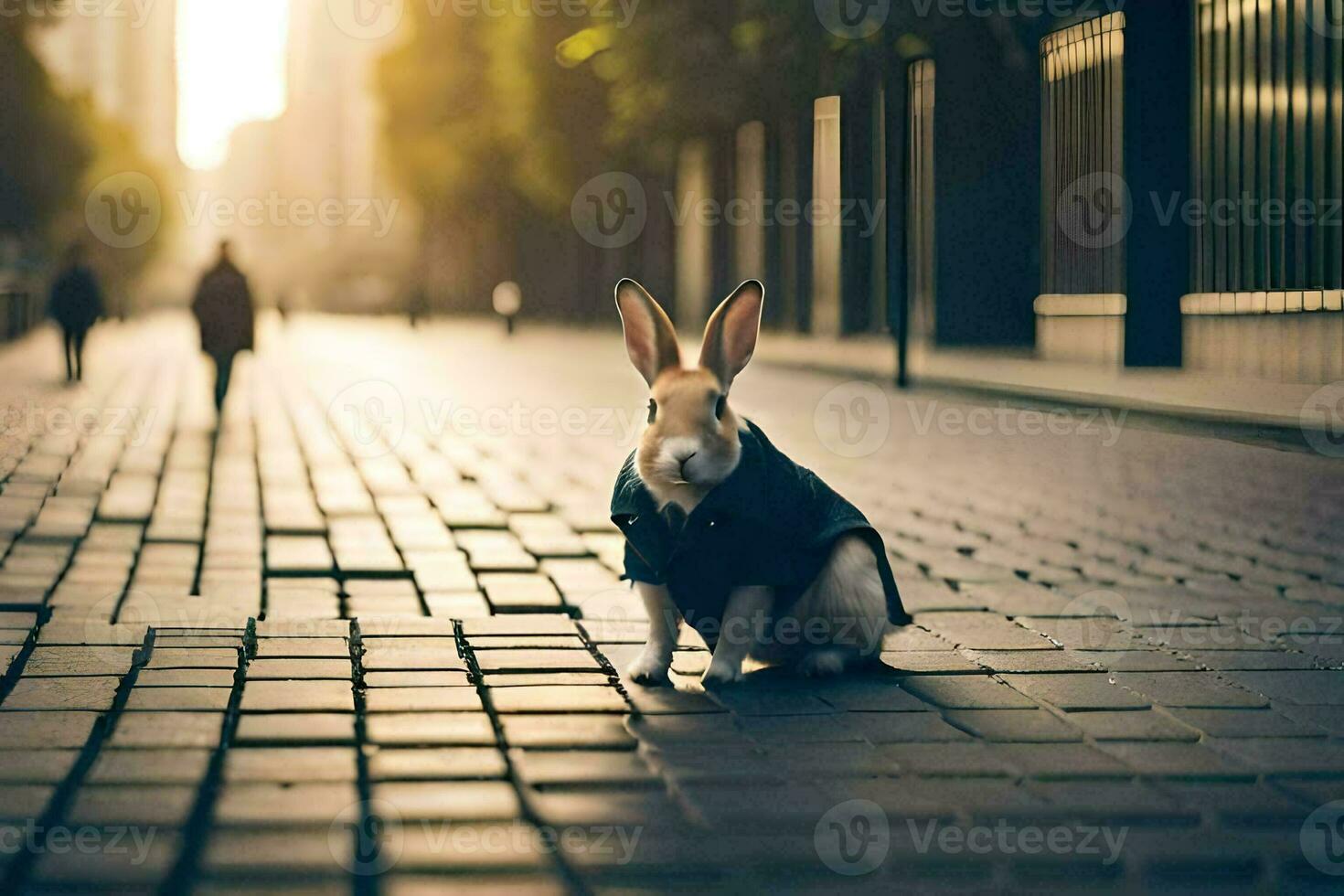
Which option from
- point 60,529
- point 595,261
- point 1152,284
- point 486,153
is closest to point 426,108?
point 486,153

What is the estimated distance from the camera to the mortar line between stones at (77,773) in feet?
12.1

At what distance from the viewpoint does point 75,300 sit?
24.7 m

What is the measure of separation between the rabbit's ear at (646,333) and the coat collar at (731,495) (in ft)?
0.90

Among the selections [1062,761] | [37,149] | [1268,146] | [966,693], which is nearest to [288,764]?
[1062,761]

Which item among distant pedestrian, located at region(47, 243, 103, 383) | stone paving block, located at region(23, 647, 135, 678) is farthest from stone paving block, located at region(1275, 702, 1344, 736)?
distant pedestrian, located at region(47, 243, 103, 383)

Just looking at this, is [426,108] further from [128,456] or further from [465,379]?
[128,456]

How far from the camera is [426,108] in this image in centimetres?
6725

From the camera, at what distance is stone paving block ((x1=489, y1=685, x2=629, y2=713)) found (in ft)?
17.3

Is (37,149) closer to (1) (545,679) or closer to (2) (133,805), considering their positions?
(1) (545,679)

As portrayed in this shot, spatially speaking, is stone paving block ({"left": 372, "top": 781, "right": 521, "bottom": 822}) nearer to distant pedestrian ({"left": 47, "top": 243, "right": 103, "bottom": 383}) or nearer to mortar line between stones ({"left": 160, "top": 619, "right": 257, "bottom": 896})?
mortar line between stones ({"left": 160, "top": 619, "right": 257, "bottom": 896})

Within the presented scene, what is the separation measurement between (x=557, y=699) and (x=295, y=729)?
2.53ft

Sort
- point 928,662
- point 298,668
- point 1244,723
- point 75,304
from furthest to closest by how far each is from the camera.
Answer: point 75,304 → point 928,662 → point 298,668 → point 1244,723

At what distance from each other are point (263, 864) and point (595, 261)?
52362mm

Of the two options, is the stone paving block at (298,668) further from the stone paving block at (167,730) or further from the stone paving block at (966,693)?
the stone paving block at (966,693)
